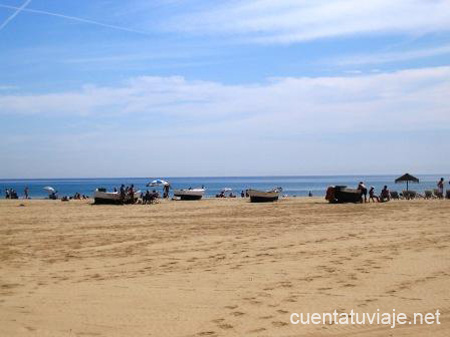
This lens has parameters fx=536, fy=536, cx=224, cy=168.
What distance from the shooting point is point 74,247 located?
12.4 m

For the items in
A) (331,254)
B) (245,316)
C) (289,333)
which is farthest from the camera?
(331,254)

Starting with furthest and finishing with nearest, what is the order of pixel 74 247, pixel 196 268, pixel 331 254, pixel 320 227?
pixel 320 227 < pixel 74 247 < pixel 331 254 < pixel 196 268

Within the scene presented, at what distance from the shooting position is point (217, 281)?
818 centimetres

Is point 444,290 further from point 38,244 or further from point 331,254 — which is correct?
point 38,244

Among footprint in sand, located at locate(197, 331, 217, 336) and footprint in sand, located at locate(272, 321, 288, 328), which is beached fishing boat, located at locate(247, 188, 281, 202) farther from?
footprint in sand, located at locate(197, 331, 217, 336)

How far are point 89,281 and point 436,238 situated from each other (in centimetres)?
854

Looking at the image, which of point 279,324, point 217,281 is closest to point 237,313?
point 279,324

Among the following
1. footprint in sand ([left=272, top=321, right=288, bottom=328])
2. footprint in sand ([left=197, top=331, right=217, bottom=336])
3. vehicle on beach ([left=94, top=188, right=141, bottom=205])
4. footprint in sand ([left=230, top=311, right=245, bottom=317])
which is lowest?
footprint in sand ([left=197, top=331, right=217, bottom=336])

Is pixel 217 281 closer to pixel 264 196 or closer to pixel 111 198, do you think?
pixel 111 198

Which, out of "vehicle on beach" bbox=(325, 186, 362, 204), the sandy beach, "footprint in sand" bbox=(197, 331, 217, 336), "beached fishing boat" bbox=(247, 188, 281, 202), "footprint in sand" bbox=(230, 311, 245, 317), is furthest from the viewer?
"beached fishing boat" bbox=(247, 188, 281, 202)

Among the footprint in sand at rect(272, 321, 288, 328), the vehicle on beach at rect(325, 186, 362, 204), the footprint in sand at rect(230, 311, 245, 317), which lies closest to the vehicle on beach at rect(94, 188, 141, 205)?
the vehicle on beach at rect(325, 186, 362, 204)

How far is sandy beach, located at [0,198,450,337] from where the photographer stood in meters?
5.98

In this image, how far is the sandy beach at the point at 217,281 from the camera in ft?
19.6

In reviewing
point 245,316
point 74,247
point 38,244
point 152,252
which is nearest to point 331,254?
point 152,252
